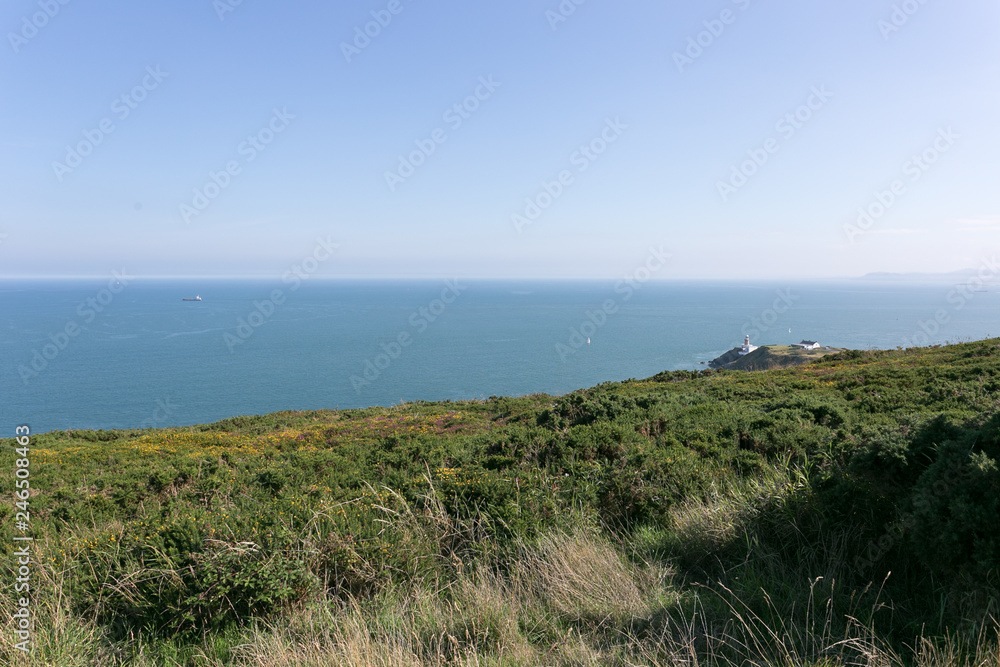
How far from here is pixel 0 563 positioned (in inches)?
153

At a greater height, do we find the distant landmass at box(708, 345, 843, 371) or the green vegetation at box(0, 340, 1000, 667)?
the green vegetation at box(0, 340, 1000, 667)

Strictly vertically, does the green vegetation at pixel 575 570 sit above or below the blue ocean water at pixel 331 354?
above

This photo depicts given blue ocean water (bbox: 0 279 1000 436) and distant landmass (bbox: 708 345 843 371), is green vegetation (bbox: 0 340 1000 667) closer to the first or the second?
distant landmass (bbox: 708 345 843 371)

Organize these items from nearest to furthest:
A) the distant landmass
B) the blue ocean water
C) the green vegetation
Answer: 1. the green vegetation
2. the distant landmass
3. the blue ocean water

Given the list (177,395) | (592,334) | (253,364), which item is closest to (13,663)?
(177,395)

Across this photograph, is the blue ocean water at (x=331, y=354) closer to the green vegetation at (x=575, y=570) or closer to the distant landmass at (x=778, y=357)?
the distant landmass at (x=778, y=357)

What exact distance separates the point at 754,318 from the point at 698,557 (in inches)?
6635

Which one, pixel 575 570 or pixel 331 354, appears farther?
pixel 331 354

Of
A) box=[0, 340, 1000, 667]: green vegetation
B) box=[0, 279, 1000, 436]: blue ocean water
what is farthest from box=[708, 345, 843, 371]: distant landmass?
box=[0, 340, 1000, 667]: green vegetation

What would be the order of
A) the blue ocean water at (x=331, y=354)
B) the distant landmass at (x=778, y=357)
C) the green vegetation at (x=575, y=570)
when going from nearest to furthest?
the green vegetation at (x=575, y=570) < the distant landmass at (x=778, y=357) < the blue ocean water at (x=331, y=354)

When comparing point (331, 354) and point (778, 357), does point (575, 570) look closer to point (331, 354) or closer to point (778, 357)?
point (778, 357)

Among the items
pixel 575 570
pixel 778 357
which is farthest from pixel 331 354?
pixel 575 570

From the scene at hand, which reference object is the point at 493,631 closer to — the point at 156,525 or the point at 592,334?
the point at 156,525

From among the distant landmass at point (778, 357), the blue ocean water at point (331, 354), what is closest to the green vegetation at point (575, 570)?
the distant landmass at point (778, 357)
